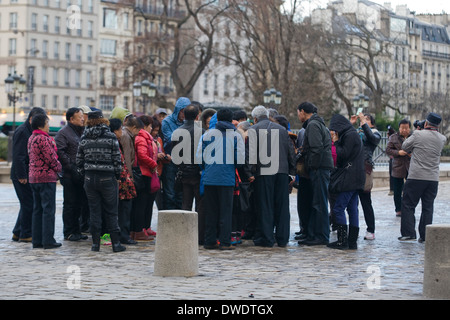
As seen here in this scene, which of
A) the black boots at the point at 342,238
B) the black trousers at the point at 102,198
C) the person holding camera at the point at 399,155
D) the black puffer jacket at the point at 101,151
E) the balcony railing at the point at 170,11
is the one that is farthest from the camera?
the balcony railing at the point at 170,11

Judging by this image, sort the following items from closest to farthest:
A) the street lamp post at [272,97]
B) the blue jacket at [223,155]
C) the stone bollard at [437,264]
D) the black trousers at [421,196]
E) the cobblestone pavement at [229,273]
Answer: the stone bollard at [437,264] < the cobblestone pavement at [229,273] < the blue jacket at [223,155] < the black trousers at [421,196] < the street lamp post at [272,97]

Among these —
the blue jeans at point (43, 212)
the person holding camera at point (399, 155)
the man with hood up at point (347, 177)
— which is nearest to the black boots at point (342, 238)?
the man with hood up at point (347, 177)

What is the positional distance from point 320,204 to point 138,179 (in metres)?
2.61

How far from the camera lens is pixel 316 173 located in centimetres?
1438

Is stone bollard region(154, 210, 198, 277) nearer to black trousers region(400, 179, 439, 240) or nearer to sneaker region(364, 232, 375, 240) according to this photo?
black trousers region(400, 179, 439, 240)

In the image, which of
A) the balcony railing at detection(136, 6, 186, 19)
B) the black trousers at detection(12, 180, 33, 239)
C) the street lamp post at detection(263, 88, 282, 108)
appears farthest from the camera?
the balcony railing at detection(136, 6, 186, 19)

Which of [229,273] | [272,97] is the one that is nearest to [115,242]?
[229,273]

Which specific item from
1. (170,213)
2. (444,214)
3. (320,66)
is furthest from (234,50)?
(170,213)

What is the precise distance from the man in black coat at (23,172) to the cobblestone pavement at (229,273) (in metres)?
0.39

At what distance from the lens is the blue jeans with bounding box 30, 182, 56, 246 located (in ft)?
44.9

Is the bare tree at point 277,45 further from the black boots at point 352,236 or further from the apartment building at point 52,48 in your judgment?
the apartment building at point 52,48

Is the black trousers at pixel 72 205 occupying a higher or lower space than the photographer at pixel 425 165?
lower

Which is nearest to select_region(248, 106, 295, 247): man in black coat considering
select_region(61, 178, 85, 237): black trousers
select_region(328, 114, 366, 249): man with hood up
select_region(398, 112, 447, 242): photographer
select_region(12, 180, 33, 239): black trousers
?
select_region(328, 114, 366, 249): man with hood up

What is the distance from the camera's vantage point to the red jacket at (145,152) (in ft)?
47.9
